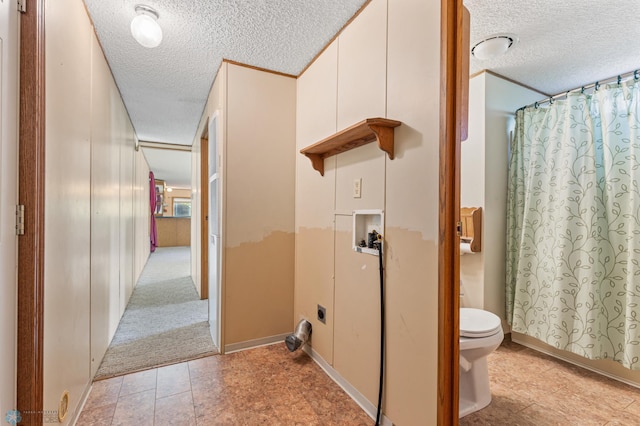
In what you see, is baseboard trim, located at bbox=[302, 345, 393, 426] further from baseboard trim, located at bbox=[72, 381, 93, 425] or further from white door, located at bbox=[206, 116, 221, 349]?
baseboard trim, located at bbox=[72, 381, 93, 425]

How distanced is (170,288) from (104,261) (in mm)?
2262

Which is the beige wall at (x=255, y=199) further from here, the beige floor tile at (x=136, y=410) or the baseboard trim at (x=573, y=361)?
the baseboard trim at (x=573, y=361)

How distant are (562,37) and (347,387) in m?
2.77

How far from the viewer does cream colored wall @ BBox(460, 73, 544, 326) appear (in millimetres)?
2465

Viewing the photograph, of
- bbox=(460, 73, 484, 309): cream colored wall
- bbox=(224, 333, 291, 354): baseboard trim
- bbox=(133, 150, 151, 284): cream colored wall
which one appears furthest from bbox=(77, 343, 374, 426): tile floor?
bbox=(133, 150, 151, 284): cream colored wall

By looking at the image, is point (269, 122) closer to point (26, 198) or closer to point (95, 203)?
point (95, 203)

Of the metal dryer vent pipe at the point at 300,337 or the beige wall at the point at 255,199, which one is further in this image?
the beige wall at the point at 255,199

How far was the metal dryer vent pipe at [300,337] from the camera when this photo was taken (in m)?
2.22

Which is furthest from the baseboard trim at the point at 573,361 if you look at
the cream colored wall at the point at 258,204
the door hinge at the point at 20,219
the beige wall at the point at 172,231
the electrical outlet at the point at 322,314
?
the beige wall at the point at 172,231

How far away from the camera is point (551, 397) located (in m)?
1.83

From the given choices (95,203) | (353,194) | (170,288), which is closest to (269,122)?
(353,194)

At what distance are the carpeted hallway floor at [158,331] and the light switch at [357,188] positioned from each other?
1.78 m

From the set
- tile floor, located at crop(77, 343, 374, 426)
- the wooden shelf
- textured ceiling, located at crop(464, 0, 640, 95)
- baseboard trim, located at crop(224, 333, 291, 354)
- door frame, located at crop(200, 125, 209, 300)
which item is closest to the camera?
the wooden shelf

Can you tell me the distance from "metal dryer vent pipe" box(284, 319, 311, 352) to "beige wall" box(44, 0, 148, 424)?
1.30 m
